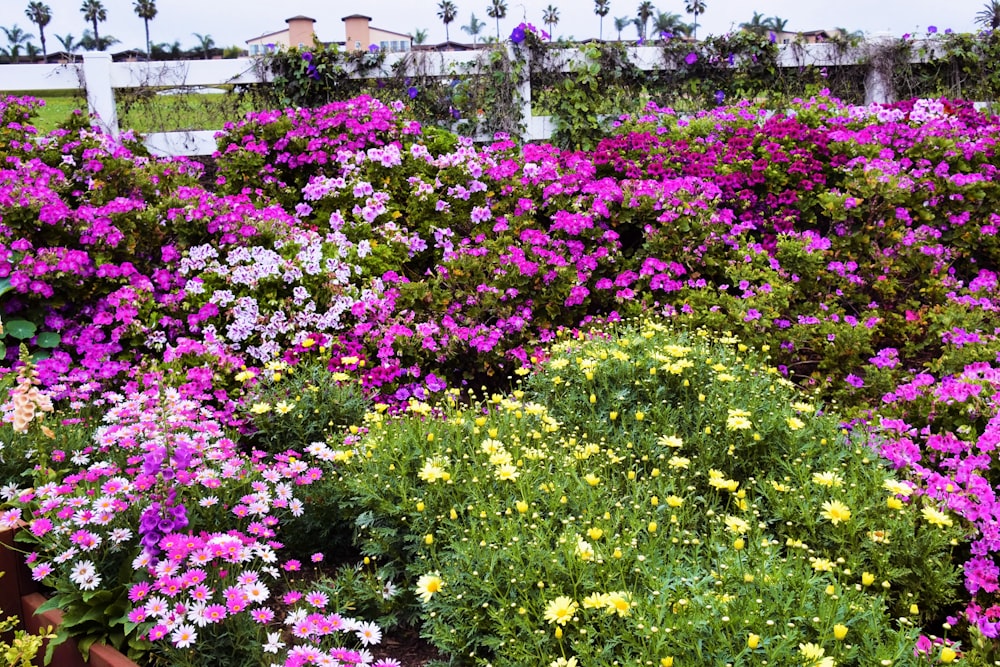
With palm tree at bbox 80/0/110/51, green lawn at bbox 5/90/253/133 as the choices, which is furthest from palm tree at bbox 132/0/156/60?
green lawn at bbox 5/90/253/133

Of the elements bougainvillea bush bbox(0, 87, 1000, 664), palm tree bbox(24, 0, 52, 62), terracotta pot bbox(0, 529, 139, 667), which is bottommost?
terracotta pot bbox(0, 529, 139, 667)

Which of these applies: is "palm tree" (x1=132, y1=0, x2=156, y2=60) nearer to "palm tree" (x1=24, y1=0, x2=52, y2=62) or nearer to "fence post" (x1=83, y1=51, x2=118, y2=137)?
"palm tree" (x1=24, y1=0, x2=52, y2=62)

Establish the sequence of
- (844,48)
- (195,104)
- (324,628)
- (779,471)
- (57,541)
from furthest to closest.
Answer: (844,48) → (195,104) → (779,471) → (57,541) → (324,628)

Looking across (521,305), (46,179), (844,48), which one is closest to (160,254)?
(46,179)

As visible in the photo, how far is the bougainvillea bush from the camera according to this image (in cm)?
219

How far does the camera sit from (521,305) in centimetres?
467

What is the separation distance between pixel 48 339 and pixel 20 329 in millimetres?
141

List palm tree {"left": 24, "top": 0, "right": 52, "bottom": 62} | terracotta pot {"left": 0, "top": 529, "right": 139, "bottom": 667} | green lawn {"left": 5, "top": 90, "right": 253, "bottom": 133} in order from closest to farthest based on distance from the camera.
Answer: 1. terracotta pot {"left": 0, "top": 529, "right": 139, "bottom": 667}
2. green lawn {"left": 5, "top": 90, "right": 253, "bottom": 133}
3. palm tree {"left": 24, "top": 0, "right": 52, "bottom": 62}

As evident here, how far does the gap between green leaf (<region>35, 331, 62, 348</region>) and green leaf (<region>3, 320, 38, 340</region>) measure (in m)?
0.05

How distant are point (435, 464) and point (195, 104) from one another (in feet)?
20.6

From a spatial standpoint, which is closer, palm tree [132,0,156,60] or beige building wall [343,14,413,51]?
beige building wall [343,14,413,51]

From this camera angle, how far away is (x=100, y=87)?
7.07 meters

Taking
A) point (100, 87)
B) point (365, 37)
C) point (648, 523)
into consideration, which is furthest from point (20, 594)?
point (365, 37)

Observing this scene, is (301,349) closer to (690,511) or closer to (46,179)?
(46,179)
